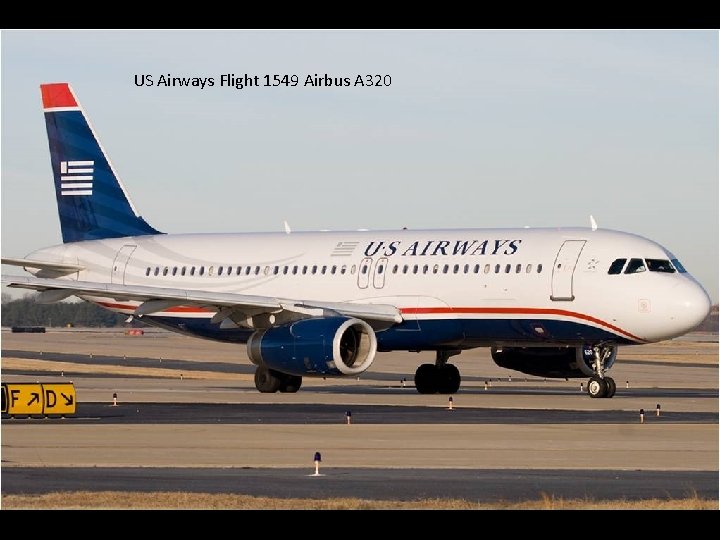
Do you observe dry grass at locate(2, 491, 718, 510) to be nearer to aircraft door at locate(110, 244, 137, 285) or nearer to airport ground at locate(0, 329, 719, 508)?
airport ground at locate(0, 329, 719, 508)

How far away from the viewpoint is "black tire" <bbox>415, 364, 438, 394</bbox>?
4856 cm

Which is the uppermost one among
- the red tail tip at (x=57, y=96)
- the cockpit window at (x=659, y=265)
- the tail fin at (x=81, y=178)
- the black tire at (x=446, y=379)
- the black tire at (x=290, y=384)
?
the red tail tip at (x=57, y=96)

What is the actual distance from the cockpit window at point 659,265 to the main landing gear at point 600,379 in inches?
111

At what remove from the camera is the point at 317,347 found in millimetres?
43406

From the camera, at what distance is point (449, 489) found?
22.2 meters

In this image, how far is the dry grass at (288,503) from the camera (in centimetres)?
1984

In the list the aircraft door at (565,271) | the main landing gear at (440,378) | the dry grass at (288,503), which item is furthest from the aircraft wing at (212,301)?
the dry grass at (288,503)

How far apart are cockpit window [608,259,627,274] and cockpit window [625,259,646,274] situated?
0.60 feet

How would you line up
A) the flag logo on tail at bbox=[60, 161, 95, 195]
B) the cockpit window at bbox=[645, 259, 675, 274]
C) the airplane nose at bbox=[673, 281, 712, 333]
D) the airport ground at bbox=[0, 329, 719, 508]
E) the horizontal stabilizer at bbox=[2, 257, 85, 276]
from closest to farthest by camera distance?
1. the airport ground at bbox=[0, 329, 719, 508]
2. the airplane nose at bbox=[673, 281, 712, 333]
3. the cockpit window at bbox=[645, 259, 675, 274]
4. the horizontal stabilizer at bbox=[2, 257, 85, 276]
5. the flag logo on tail at bbox=[60, 161, 95, 195]

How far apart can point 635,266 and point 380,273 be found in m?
8.11

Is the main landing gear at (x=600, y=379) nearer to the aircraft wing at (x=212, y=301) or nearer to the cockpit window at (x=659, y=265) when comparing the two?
the cockpit window at (x=659, y=265)

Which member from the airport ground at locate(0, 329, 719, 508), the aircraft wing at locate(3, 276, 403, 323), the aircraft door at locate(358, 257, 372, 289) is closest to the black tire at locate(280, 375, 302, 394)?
the airport ground at locate(0, 329, 719, 508)

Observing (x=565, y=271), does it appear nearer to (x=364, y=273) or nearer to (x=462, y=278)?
(x=462, y=278)

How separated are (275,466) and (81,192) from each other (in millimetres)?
32871
